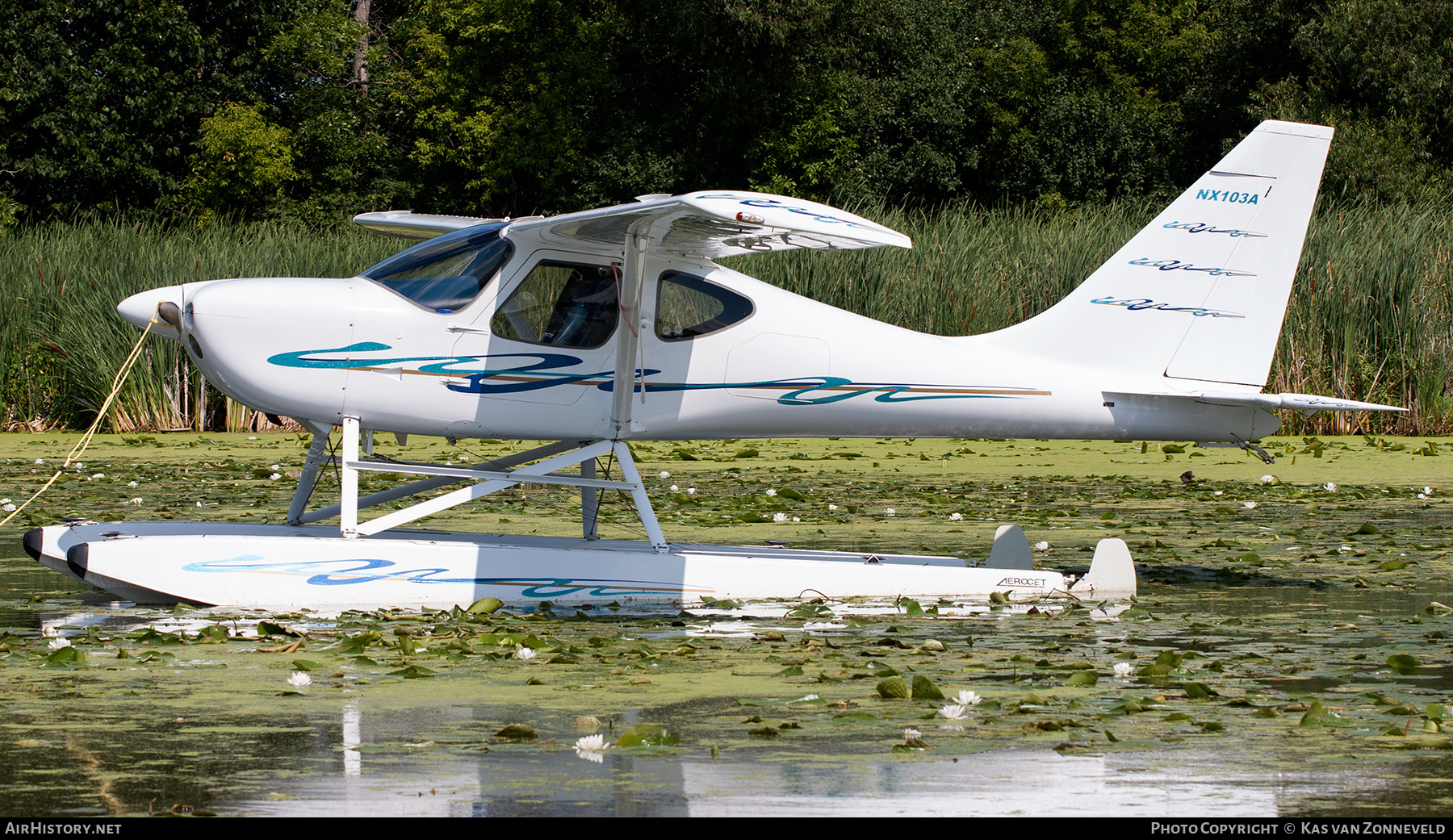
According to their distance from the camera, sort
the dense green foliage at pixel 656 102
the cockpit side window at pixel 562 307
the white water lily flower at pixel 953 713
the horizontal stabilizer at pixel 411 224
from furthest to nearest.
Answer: the dense green foliage at pixel 656 102 → the horizontal stabilizer at pixel 411 224 → the cockpit side window at pixel 562 307 → the white water lily flower at pixel 953 713

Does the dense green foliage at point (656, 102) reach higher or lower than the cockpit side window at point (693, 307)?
higher

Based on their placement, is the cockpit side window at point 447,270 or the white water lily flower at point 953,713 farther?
the cockpit side window at point 447,270

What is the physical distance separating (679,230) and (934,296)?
9389 millimetres

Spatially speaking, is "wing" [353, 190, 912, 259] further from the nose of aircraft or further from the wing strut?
the nose of aircraft

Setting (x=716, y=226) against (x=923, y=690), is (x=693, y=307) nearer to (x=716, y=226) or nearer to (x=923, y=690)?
(x=716, y=226)

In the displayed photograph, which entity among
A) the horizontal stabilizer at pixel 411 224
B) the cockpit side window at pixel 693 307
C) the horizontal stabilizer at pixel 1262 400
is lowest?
the horizontal stabilizer at pixel 1262 400

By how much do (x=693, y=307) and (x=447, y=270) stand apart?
1320mm

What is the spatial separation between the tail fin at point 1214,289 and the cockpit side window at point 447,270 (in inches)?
112

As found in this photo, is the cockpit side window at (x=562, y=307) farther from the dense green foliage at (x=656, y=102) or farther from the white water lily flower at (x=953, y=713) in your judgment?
the dense green foliage at (x=656, y=102)

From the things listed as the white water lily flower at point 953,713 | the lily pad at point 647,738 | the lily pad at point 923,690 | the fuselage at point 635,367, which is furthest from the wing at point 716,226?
the lily pad at point 647,738

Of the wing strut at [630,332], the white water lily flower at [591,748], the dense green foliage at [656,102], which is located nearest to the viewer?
the white water lily flower at [591,748]

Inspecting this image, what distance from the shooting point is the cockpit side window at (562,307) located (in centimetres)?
755

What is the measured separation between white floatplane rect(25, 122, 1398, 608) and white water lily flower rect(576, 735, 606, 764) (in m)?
3.09
